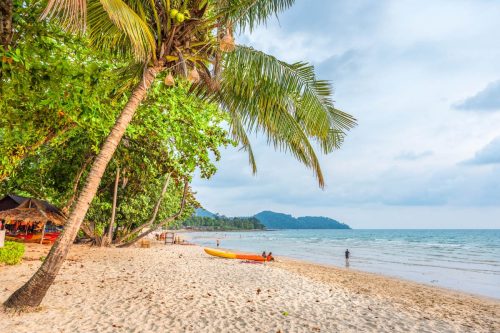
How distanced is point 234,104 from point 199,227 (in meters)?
157

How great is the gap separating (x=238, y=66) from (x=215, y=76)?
565 mm

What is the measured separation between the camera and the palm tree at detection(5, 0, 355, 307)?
523 centimetres

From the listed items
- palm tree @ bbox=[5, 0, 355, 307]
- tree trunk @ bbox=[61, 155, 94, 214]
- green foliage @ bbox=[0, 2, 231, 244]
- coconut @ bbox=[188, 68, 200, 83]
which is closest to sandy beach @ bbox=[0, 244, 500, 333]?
palm tree @ bbox=[5, 0, 355, 307]

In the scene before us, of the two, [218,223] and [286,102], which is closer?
[286,102]

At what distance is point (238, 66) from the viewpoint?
251 inches

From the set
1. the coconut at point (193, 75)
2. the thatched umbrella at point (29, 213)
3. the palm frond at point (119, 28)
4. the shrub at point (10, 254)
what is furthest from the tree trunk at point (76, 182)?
the coconut at point (193, 75)

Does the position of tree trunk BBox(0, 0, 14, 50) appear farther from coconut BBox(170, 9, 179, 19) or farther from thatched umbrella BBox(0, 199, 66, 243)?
thatched umbrella BBox(0, 199, 66, 243)

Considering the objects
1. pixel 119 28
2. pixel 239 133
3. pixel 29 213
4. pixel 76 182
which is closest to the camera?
pixel 119 28

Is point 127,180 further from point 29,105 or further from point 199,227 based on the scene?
point 199,227

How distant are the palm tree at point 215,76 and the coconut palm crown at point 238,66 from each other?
0.7 inches

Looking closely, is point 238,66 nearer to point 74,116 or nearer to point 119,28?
point 119,28

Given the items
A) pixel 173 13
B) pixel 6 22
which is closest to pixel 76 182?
pixel 6 22

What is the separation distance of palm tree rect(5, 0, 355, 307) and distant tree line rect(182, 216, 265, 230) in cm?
14631

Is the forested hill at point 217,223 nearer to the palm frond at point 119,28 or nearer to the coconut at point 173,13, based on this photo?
the palm frond at point 119,28
